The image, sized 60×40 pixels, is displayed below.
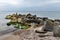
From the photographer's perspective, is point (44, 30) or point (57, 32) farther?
point (44, 30)

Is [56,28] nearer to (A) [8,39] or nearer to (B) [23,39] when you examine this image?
(B) [23,39]

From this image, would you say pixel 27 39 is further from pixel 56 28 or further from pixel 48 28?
pixel 48 28

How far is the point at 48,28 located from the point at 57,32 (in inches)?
209

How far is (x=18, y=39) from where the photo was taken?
1759cm

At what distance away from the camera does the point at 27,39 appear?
17.0 m

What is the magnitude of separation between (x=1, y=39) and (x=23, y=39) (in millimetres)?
2096

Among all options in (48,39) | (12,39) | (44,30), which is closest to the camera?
(48,39)

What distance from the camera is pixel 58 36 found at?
17469mm

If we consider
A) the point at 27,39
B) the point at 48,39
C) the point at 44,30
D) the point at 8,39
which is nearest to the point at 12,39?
the point at 8,39

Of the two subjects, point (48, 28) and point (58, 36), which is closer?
point (58, 36)

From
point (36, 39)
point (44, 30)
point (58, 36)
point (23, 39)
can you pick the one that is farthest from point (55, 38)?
point (44, 30)

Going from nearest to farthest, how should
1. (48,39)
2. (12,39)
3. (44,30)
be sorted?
(48,39), (12,39), (44,30)

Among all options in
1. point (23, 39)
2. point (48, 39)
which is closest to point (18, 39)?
point (23, 39)

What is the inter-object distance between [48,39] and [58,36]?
1.23 meters
